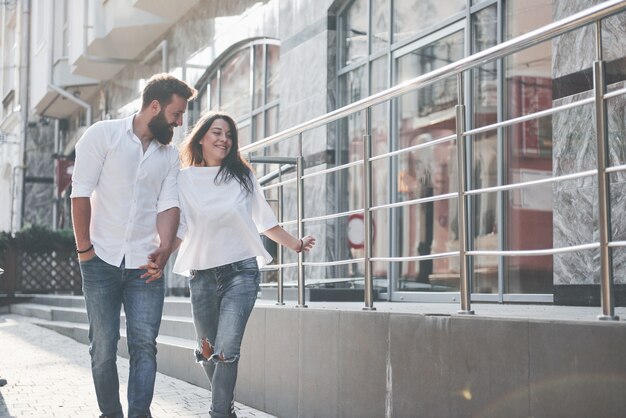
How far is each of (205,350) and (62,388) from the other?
118 inches

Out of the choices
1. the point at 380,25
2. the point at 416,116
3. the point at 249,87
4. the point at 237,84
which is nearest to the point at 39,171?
the point at 237,84

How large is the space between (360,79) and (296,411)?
203 inches

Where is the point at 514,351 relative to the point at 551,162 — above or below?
below

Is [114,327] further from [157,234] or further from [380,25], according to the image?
[380,25]

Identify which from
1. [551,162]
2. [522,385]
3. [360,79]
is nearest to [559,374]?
[522,385]

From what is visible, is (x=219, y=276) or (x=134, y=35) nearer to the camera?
(x=219, y=276)

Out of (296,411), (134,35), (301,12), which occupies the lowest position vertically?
(296,411)

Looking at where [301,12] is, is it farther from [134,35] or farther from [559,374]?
[559,374]

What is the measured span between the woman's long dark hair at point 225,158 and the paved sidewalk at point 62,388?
188cm

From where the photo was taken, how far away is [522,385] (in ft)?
12.6

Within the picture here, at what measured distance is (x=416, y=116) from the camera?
30.6 feet

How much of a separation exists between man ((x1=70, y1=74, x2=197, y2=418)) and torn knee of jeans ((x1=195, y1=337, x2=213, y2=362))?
1.35 feet

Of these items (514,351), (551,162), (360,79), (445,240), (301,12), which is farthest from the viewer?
(301,12)

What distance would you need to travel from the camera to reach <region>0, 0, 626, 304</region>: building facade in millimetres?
6594
